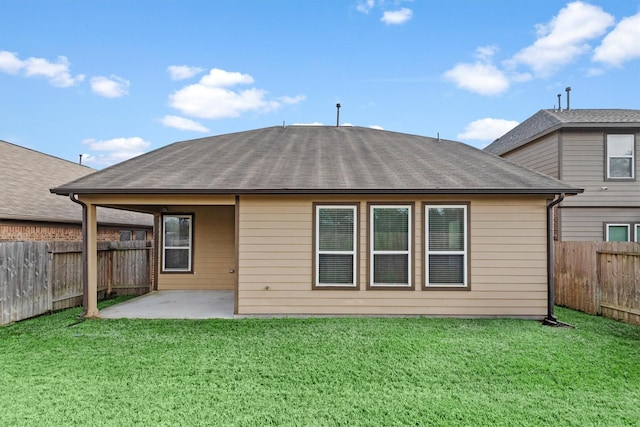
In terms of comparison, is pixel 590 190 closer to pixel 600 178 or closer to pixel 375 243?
pixel 600 178

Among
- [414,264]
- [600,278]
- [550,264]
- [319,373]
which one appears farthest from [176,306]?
[600,278]

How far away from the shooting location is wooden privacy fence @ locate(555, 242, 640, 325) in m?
6.31

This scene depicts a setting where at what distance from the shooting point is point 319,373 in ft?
13.2

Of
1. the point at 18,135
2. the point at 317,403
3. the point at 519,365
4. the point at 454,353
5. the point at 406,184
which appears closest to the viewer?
the point at 317,403

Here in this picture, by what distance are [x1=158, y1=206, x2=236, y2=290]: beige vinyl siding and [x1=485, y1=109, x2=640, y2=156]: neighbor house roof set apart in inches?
382

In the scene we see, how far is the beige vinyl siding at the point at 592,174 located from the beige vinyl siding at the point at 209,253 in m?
9.62

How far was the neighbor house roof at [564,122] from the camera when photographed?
960 cm

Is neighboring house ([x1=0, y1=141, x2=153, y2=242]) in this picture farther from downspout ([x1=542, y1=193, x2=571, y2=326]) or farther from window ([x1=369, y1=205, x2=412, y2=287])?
downspout ([x1=542, y1=193, x2=571, y2=326])

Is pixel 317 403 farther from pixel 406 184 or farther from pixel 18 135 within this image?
pixel 18 135

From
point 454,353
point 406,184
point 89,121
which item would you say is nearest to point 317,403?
point 454,353

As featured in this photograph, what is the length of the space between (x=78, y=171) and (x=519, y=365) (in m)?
16.2

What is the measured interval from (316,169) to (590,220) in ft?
27.4

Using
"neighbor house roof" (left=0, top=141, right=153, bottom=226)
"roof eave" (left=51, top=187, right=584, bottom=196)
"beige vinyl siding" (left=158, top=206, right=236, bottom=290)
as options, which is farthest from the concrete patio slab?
"neighbor house roof" (left=0, top=141, right=153, bottom=226)

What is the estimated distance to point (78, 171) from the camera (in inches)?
552
